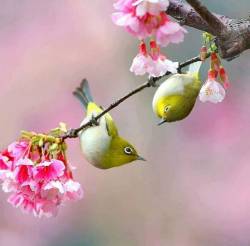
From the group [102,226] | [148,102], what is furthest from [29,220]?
[148,102]

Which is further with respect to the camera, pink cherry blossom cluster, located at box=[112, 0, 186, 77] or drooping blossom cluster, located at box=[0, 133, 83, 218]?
drooping blossom cluster, located at box=[0, 133, 83, 218]

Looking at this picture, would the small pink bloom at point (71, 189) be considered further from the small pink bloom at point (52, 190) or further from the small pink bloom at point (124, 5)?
the small pink bloom at point (124, 5)

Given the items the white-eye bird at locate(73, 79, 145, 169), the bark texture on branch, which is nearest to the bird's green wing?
the white-eye bird at locate(73, 79, 145, 169)

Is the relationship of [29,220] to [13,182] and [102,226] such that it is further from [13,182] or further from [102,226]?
[13,182]

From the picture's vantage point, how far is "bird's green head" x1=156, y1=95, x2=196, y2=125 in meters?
0.61

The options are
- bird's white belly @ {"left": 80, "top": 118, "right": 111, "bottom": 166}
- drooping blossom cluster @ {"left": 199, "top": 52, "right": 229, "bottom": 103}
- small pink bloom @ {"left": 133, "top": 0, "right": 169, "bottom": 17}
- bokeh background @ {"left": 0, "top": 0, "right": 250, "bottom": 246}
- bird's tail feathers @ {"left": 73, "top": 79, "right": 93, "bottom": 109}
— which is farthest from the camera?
bokeh background @ {"left": 0, "top": 0, "right": 250, "bottom": 246}

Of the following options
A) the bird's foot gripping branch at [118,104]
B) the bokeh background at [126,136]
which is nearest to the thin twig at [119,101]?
the bird's foot gripping branch at [118,104]

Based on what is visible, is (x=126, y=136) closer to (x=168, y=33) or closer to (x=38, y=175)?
(x=38, y=175)

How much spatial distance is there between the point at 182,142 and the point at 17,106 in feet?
1.25

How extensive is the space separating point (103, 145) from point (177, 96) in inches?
4.4

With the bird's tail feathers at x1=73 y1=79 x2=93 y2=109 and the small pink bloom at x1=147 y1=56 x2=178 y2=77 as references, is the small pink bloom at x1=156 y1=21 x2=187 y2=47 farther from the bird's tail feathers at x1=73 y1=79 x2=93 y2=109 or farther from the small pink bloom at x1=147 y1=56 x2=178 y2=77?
the bird's tail feathers at x1=73 y1=79 x2=93 y2=109

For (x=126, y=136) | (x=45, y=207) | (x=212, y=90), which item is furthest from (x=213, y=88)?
(x=126, y=136)

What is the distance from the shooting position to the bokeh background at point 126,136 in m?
1.33

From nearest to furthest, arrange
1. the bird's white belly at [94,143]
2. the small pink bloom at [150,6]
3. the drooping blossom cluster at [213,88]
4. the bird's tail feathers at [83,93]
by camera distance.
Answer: the small pink bloom at [150,6]
the drooping blossom cluster at [213,88]
the bird's white belly at [94,143]
the bird's tail feathers at [83,93]
